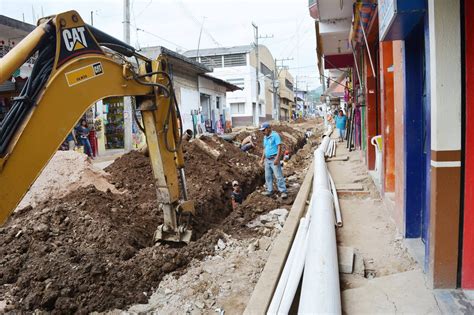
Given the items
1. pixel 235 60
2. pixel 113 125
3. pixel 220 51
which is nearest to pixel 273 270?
pixel 113 125

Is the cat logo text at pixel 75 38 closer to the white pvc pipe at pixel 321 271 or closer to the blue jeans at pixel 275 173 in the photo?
the white pvc pipe at pixel 321 271

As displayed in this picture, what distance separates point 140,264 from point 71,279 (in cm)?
82

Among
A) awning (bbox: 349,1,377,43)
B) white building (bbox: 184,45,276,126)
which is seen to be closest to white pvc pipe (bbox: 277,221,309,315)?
awning (bbox: 349,1,377,43)

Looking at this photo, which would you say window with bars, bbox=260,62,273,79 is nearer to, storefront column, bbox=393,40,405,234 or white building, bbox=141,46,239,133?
white building, bbox=141,46,239,133

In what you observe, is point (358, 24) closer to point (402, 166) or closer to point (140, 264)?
point (402, 166)

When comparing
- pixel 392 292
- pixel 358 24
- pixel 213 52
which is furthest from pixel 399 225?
pixel 213 52

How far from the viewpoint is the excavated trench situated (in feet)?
14.6

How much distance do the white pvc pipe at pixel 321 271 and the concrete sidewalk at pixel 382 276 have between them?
1.08ft

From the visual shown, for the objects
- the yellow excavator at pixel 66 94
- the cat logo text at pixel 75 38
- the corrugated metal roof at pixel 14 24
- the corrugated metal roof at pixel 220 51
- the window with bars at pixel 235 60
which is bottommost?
the yellow excavator at pixel 66 94

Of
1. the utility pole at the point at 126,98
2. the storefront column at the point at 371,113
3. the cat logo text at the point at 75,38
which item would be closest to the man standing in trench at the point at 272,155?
the storefront column at the point at 371,113

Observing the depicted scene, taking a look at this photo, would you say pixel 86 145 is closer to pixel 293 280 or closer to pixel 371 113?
pixel 371 113

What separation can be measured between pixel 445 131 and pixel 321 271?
57.4 inches

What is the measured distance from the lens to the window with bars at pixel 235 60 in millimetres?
44031

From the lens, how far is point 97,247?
5.67 metres
